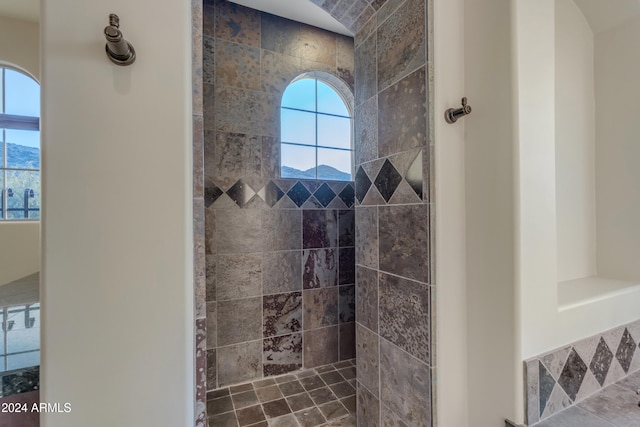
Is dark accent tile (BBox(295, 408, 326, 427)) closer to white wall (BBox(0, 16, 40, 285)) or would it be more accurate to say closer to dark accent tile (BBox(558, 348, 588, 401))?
dark accent tile (BBox(558, 348, 588, 401))

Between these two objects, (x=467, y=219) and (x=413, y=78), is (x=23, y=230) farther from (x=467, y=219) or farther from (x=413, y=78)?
(x=467, y=219)

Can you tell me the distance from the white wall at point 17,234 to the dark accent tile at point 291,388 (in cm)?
169

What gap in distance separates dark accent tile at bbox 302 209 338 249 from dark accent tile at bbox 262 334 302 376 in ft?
2.41

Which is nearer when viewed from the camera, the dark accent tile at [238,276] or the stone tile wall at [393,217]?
the stone tile wall at [393,217]

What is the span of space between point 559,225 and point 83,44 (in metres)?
1.74

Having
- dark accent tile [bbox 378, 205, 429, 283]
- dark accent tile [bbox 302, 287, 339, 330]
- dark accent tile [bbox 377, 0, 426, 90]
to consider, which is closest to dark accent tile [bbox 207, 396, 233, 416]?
dark accent tile [bbox 302, 287, 339, 330]

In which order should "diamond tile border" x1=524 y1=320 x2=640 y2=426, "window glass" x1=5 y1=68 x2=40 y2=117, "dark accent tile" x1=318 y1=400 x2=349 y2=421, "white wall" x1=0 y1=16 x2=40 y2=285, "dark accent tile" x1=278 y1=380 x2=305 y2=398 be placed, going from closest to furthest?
"diamond tile border" x1=524 y1=320 x2=640 y2=426, "white wall" x1=0 y1=16 x2=40 y2=285, "dark accent tile" x1=318 y1=400 x2=349 y2=421, "dark accent tile" x1=278 y1=380 x2=305 y2=398, "window glass" x1=5 y1=68 x2=40 y2=117

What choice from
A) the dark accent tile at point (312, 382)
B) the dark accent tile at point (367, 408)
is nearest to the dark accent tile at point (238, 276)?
the dark accent tile at point (312, 382)

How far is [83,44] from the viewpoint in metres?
0.58

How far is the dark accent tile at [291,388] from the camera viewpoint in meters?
1.69

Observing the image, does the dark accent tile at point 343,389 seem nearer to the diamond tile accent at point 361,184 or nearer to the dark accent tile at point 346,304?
the dark accent tile at point 346,304

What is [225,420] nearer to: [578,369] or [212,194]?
[212,194]

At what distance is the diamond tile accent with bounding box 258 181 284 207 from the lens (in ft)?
6.13

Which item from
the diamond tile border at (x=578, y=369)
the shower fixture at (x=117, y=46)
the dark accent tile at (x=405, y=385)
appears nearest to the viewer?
the shower fixture at (x=117, y=46)
